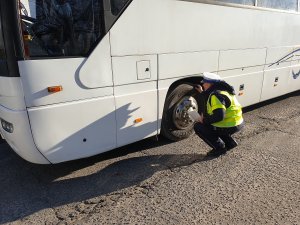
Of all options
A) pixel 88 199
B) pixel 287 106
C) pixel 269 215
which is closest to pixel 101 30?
pixel 88 199

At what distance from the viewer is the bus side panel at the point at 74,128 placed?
11.2ft

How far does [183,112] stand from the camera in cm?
504

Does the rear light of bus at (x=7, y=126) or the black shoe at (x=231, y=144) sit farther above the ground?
the rear light of bus at (x=7, y=126)

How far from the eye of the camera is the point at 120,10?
379 centimetres

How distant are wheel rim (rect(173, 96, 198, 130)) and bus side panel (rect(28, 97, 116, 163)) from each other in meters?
1.31

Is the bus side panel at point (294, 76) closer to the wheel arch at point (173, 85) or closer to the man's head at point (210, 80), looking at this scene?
the wheel arch at point (173, 85)

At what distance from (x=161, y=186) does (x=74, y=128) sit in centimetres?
125

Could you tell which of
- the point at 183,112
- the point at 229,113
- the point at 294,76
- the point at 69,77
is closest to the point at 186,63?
the point at 183,112

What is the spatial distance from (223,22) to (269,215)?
333 cm

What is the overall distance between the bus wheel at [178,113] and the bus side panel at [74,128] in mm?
1128

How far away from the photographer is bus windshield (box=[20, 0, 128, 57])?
3.25m

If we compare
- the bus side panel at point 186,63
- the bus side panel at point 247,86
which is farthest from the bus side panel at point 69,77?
the bus side panel at point 247,86

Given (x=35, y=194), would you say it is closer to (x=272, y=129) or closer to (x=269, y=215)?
(x=269, y=215)

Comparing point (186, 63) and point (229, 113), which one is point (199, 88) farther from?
point (229, 113)
